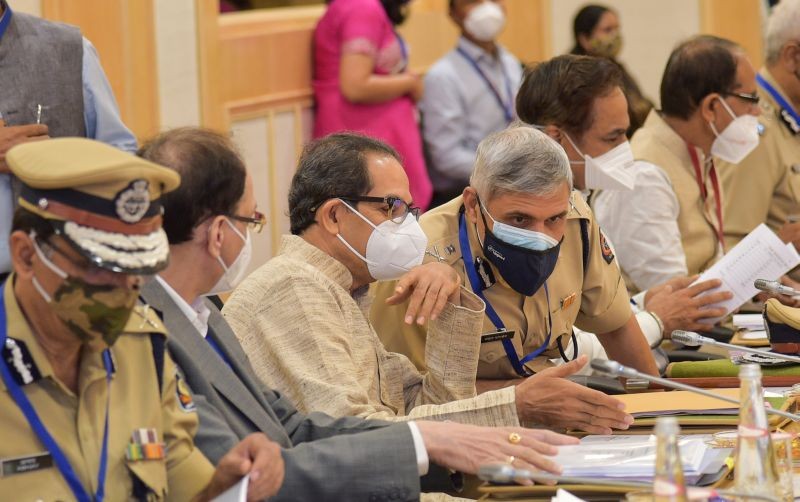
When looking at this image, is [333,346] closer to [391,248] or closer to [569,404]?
[391,248]

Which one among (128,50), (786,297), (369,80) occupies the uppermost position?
(128,50)

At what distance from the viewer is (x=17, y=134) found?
3.04 m

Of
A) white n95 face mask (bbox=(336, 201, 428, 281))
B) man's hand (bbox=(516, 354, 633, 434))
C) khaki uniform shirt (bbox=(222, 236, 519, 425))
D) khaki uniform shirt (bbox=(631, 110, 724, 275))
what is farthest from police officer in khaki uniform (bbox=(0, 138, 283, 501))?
khaki uniform shirt (bbox=(631, 110, 724, 275))

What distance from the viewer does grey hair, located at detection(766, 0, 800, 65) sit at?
15.6 ft

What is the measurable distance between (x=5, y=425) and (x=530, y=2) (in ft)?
22.8

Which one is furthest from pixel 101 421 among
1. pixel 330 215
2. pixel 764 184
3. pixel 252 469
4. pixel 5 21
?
pixel 764 184

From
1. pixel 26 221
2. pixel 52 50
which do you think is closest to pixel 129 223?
pixel 26 221

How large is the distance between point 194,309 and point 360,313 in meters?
0.53

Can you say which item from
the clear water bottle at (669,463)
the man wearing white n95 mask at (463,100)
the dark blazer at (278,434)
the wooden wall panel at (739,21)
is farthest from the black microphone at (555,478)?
the wooden wall panel at (739,21)

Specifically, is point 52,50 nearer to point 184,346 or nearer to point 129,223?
point 184,346

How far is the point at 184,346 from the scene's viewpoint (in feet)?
7.29

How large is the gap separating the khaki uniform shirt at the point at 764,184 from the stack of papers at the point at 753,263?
83 cm

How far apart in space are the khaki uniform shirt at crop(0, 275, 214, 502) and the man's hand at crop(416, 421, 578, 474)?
0.45 m

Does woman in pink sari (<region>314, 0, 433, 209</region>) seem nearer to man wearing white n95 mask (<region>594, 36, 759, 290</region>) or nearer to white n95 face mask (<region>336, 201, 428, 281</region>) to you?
man wearing white n95 mask (<region>594, 36, 759, 290</region>)
